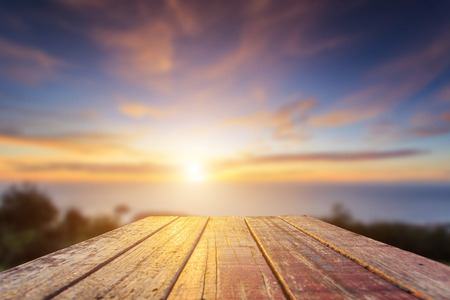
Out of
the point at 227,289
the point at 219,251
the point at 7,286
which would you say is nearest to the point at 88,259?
the point at 7,286

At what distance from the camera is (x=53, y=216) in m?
22.2

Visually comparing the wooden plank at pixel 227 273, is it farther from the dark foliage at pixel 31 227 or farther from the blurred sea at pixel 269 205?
the dark foliage at pixel 31 227

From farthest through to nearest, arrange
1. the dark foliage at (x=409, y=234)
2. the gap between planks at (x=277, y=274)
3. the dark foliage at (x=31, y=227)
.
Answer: the dark foliage at (x=409, y=234) < the dark foliage at (x=31, y=227) < the gap between planks at (x=277, y=274)

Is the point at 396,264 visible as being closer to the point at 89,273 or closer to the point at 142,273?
the point at 142,273

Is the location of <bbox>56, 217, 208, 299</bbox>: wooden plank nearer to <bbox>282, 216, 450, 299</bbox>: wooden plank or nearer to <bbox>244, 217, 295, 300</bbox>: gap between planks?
<bbox>244, 217, 295, 300</bbox>: gap between planks

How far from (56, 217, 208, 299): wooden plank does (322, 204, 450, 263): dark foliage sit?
25.0 meters

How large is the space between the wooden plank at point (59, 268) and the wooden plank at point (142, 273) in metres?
0.07

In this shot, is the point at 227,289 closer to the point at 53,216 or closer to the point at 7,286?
the point at 7,286

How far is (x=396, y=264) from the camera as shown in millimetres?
1104

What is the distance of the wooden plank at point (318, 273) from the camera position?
0.85 m

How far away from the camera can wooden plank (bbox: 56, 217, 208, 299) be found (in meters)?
0.85

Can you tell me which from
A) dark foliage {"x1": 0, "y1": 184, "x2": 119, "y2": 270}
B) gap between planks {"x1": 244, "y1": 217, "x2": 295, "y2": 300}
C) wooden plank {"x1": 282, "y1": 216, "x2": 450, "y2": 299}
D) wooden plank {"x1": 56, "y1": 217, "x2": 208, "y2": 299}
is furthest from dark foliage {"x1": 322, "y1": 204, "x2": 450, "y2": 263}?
dark foliage {"x1": 0, "y1": 184, "x2": 119, "y2": 270}

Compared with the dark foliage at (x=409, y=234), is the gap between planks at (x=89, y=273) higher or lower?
higher

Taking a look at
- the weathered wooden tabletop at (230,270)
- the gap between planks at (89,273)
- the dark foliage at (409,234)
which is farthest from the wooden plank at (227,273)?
the dark foliage at (409,234)
